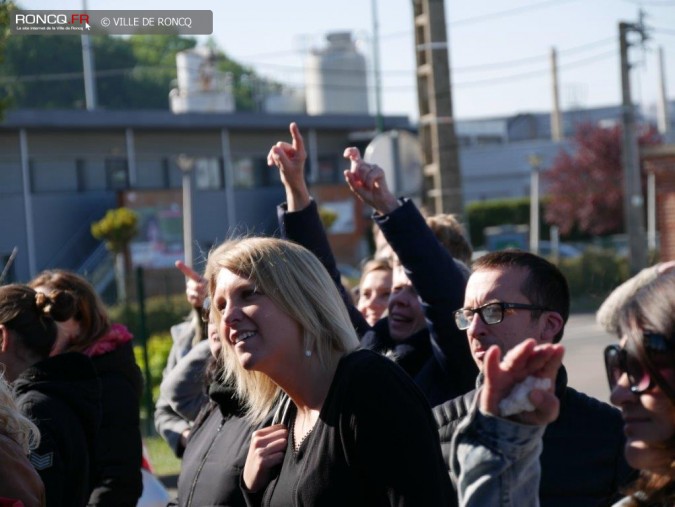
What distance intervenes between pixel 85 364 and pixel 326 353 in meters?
1.36

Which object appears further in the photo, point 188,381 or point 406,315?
point 188,381

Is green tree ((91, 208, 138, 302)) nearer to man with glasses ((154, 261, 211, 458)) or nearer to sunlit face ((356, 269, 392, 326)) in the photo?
man with glasses ((154, 261, 211, 458))

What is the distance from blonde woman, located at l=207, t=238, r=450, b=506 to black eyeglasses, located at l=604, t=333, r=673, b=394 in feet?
2.53

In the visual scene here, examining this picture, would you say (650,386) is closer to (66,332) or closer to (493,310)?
(493,310)

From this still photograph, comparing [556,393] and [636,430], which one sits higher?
[636,430]

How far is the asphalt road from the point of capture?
51.4 ft

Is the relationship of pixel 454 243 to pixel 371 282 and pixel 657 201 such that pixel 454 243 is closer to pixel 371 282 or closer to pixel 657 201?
pixel 371 282

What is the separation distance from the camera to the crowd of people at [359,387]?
2.19 metres

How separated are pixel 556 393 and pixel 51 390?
1827 millimetres

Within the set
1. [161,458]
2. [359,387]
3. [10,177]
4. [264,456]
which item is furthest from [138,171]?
[359,387]

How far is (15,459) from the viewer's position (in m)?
3.10

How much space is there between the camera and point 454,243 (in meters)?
4.95

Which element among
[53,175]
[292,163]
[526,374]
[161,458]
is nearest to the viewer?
[526,374]

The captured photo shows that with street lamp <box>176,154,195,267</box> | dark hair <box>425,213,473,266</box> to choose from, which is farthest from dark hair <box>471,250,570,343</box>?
street lamp <box>176,154,195,267</box>
